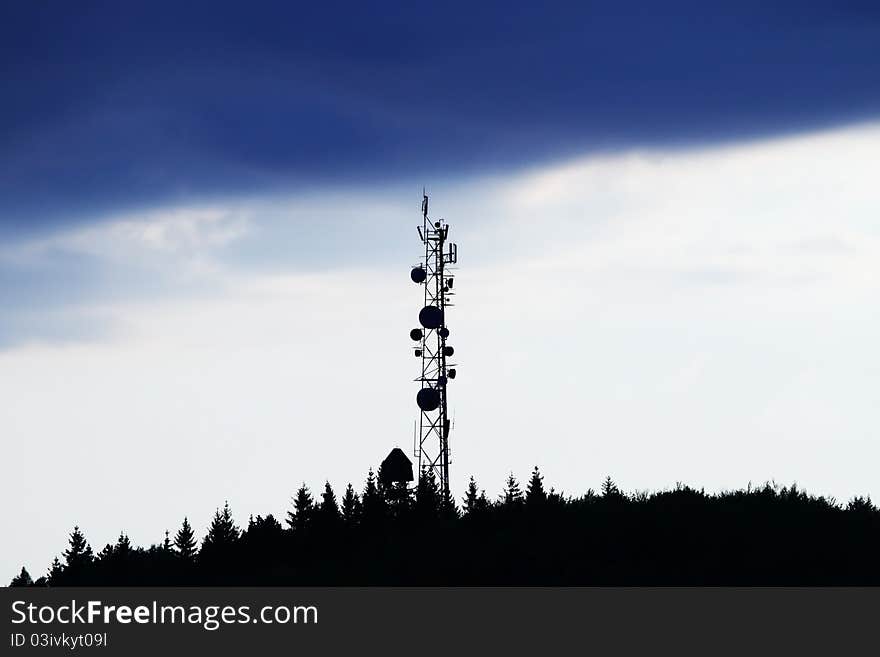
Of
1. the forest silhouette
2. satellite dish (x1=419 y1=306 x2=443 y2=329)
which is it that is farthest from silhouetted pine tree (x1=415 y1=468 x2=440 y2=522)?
satellite dish (x1=419 y1=306 x2=443 y2=329)

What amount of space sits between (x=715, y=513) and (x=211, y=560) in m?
19.1

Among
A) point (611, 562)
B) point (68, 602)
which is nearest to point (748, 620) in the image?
point (611, 562)

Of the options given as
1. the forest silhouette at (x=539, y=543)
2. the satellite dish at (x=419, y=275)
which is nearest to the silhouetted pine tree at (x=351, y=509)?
the forest silhouette at (x=539, y=543)

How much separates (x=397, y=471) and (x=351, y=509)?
125 inches

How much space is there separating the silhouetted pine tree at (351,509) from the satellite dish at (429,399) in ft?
17.2

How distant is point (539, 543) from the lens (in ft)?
121

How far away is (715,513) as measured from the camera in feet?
128

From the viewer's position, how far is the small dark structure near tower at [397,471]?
48375 mm

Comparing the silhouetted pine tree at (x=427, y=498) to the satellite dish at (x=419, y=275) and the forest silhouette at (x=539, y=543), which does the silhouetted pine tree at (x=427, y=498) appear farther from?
the satellite dish at (x=419, y=275)

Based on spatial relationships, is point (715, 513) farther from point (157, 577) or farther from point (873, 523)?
point (157, 577)

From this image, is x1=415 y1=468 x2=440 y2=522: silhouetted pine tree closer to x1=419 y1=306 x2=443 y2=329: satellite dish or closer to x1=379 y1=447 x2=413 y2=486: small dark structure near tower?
x1=379 y1=447 x2=413 y2=486: small dark structure near tower

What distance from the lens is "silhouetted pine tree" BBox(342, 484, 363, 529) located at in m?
46.4

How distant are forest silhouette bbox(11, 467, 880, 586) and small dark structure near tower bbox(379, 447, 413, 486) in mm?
314

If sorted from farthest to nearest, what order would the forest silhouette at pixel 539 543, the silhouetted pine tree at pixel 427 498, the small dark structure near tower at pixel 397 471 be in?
the small dark structure near tower at pixel 397 471
the silhouetted pine tree at pixel 427 498
the forest silhouette at pixel 539 543
